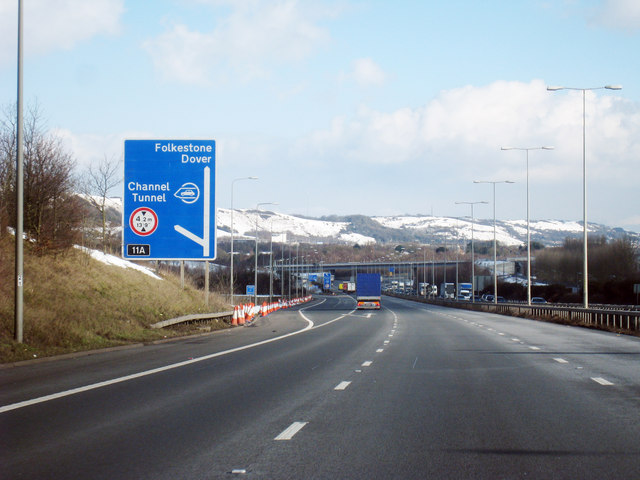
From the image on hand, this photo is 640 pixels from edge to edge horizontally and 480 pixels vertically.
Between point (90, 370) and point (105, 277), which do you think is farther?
point (105, 277)

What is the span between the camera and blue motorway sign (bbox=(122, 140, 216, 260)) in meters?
31.6

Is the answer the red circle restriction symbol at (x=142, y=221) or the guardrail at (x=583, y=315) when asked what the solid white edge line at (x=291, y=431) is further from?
the guardrail at (x=583, y=315)

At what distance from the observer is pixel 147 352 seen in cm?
2214

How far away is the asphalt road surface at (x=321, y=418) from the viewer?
7617 mm

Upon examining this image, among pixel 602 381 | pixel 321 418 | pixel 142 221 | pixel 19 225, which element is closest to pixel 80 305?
pixel 142 221

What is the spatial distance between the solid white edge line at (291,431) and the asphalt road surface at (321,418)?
12 mm

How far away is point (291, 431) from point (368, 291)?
7235 cm

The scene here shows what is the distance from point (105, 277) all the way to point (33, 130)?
6.98 meters

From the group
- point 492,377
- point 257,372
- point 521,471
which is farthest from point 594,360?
point 521,471

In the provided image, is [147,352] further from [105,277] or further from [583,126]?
[583,126]

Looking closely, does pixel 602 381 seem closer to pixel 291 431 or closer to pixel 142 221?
pixel 291 431

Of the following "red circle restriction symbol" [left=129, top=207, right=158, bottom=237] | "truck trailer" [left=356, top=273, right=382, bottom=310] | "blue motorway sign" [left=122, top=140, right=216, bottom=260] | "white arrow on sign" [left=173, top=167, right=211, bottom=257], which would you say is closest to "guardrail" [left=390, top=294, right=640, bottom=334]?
"truck trailer" [left=356, top=273, right=382, bottom=310]

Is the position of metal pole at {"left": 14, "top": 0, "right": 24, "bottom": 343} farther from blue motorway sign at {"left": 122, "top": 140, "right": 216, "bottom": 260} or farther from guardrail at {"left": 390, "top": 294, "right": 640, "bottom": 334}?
guardrail at {"left": 390, "top": 294, "right": 640, "bottom": 334}

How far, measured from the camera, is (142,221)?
3162 centimetres
